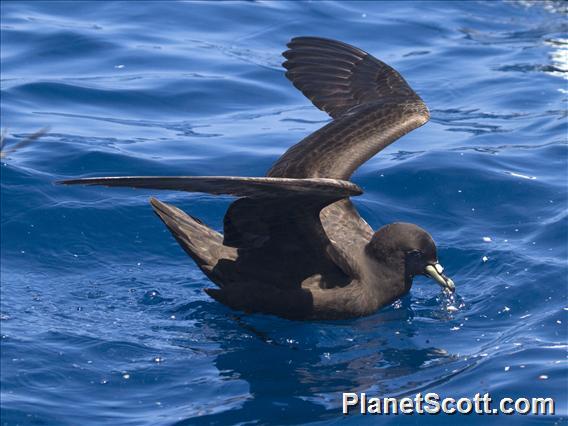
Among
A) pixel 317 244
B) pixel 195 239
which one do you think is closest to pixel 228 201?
pixel 195 239

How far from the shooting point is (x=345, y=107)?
9.35 metres

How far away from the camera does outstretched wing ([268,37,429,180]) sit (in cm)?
827


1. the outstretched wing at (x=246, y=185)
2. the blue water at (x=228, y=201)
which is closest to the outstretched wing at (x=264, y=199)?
the outstretched wing at (x=246, y=185)

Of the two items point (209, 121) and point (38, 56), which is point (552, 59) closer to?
point (209, 121)

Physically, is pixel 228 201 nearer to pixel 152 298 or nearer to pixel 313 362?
pixel 152 298

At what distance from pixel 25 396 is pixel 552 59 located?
9000mm

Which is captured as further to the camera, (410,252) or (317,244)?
(410,252)

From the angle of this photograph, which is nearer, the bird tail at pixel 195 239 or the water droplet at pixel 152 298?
the bird tail at pixel 195 239

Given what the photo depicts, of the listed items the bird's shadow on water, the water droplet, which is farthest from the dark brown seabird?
the water droplet

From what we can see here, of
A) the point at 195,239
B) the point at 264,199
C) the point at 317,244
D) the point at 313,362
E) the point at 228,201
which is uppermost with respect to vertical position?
the point at 228,201

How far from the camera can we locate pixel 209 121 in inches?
474

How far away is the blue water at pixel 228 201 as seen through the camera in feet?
23.6

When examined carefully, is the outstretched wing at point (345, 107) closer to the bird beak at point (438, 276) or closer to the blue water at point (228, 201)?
the bird beak at point (438, 276)

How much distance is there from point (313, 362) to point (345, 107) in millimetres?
2554
